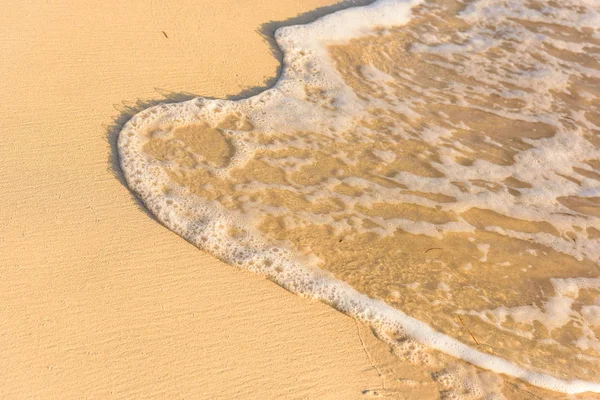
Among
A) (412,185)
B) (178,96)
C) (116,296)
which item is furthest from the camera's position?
(178,96)

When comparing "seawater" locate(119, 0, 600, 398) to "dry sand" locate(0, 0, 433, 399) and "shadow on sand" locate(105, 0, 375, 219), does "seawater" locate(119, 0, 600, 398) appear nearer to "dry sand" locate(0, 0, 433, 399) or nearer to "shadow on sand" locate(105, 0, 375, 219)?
"shadow on sand" locate(105, 0, 375, 219)

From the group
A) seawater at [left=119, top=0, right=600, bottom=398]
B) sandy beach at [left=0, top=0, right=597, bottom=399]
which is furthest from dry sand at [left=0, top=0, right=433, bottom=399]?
seawater at [left=119, top=0, right=600, bottom=398]

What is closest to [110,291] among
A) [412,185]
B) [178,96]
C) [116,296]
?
[116,296]

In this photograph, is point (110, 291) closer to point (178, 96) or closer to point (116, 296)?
point (116, 296)

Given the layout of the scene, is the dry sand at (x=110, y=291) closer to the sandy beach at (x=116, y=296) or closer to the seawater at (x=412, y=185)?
the sandy beach at (x=116, y=296)

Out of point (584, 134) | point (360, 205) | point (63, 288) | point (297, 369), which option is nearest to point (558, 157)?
point (584, 134)

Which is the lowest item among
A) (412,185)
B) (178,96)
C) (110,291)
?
(412,185)
